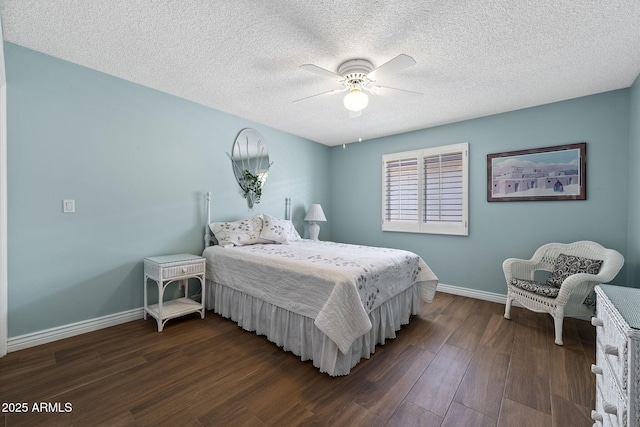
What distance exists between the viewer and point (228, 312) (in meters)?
2.88

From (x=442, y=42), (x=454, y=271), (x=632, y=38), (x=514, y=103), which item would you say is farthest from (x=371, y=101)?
(x=454, y=271)

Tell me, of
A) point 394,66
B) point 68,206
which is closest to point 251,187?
point 68,206

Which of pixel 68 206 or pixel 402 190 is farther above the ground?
pixel 402 190

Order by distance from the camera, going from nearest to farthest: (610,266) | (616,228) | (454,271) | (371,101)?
(610,266) < (616,228) < (371,101) < (454,271)

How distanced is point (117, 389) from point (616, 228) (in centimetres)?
472

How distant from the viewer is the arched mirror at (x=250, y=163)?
369cm

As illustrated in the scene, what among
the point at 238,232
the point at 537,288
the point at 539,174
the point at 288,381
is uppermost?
→ the point at 539,174

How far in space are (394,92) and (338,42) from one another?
1092mm

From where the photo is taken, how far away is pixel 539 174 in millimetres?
3160

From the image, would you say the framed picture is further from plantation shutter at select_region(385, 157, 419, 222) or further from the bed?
the bed

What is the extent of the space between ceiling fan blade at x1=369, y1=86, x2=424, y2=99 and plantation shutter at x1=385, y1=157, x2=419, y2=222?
1.37 meters

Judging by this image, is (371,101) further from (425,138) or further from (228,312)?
(228,312)

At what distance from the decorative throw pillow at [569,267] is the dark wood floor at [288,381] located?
1.69 ft

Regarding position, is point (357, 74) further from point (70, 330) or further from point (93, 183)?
point (70, 330)
